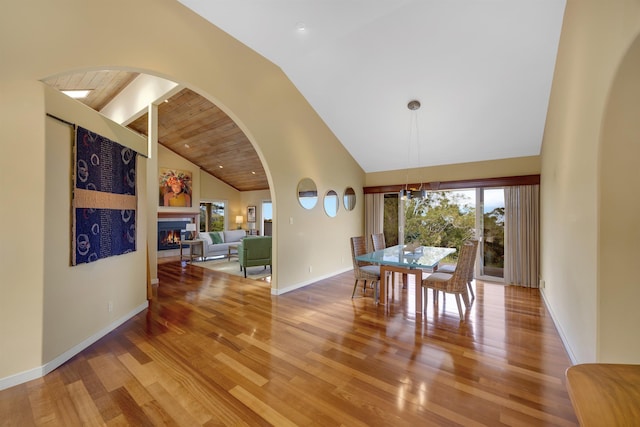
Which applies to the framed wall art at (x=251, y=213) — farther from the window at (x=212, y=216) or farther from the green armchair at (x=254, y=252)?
the green armchair at (x=254, y=252)

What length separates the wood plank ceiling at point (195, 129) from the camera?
16.4 ft

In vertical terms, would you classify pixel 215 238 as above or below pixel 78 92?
below

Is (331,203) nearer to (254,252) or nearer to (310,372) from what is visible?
(254,252)

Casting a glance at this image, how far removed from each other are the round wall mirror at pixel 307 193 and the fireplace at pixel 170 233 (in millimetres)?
6362

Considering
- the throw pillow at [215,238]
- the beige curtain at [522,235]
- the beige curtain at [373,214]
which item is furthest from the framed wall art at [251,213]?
the beige curtain at [522,235]

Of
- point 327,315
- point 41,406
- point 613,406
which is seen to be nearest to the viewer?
point 613,406

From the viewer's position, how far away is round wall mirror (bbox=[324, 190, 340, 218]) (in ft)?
18.7

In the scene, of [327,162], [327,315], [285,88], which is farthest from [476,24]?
[327,315]

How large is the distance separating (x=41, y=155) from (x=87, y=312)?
162cm

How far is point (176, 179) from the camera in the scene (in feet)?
30.5

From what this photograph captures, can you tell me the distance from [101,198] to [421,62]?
177 inches

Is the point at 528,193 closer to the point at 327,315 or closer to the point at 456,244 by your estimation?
the point at 456,244

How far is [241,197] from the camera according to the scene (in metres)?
11.9

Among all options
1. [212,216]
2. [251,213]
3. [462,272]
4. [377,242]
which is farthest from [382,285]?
[212,216]
